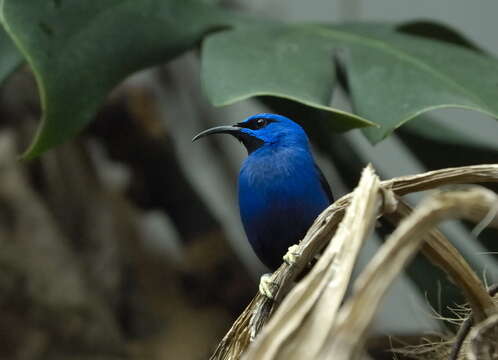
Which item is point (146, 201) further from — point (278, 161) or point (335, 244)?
point (335, 244)

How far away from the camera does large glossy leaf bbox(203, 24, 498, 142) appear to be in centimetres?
158

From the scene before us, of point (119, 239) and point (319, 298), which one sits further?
point (119, 239)

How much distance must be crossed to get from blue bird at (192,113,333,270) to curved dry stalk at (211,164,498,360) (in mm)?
723

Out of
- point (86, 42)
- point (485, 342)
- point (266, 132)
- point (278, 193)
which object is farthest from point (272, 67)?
point (485, 342)

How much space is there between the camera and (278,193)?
1.78 m

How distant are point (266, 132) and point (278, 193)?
0.69 feet

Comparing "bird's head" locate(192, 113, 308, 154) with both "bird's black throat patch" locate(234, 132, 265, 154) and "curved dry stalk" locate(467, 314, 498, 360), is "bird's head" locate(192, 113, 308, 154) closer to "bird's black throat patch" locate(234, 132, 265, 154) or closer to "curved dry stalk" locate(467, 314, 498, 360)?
"bird's black throat patch" locate(234, 132, 265, 154)

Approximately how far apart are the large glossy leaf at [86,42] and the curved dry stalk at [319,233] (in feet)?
2.80

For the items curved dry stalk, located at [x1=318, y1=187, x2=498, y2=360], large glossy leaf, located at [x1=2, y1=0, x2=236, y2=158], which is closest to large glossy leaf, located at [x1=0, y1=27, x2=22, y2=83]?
large glossy leaf, located at [x1=2, y1=0, x2=236, y2=158]

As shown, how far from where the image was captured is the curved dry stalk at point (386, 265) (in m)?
0.67

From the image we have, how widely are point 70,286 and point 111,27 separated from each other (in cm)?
166

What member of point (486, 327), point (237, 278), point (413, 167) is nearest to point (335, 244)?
point (486, 327)

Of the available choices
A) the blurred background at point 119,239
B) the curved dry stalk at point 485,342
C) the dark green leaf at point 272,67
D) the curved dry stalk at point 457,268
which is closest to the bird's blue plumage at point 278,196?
the dark green leaf at point 272,67

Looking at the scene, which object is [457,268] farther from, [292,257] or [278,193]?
→ [278,193]
